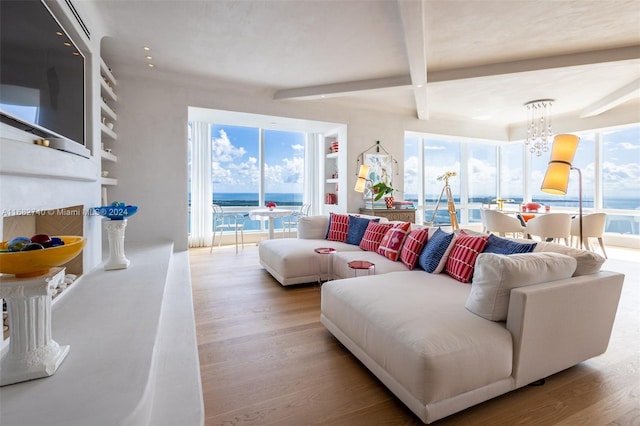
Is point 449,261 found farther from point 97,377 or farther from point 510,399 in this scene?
point 97,377

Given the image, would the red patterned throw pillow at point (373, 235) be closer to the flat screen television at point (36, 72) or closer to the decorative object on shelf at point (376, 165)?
the decorative object on shelf at point (376, 165)

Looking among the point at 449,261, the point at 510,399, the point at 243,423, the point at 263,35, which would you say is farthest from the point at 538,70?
the point at 243,423

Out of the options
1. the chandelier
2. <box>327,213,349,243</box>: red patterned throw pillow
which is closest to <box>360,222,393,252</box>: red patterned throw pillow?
<box>327,213,349,243</box>: red patterned throw pillow

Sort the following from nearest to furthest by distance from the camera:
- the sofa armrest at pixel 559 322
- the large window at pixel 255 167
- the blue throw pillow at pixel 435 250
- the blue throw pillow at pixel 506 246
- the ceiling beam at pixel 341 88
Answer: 1. the sofa armrest at pixel 559 322
2. the blue throw pillow at pixel 506 246
3. the blue throw pillow at pixel 435 250
4. the ceiling beam at pixel 341 88
5. the large window at pixel 255 167

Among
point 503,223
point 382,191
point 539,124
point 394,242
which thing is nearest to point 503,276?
point 394,242

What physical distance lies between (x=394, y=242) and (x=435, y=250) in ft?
1.99

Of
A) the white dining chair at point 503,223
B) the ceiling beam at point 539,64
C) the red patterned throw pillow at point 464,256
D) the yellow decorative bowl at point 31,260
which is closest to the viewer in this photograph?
the yellow decorative bowl at point 31,260

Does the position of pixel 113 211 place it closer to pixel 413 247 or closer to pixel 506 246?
pixel 413 247

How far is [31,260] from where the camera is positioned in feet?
3.69

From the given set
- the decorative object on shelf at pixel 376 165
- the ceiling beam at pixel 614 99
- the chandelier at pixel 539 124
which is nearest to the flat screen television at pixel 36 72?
the decorative object on shelf at pixel 376 165

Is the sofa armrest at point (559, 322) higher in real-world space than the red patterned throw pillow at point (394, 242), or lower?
lower

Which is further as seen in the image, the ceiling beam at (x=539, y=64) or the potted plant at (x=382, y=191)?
the potted plant at (x=382, y=191)

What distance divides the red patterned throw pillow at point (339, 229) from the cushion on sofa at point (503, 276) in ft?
8.31

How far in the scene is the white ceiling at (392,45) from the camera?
289 centimetres
